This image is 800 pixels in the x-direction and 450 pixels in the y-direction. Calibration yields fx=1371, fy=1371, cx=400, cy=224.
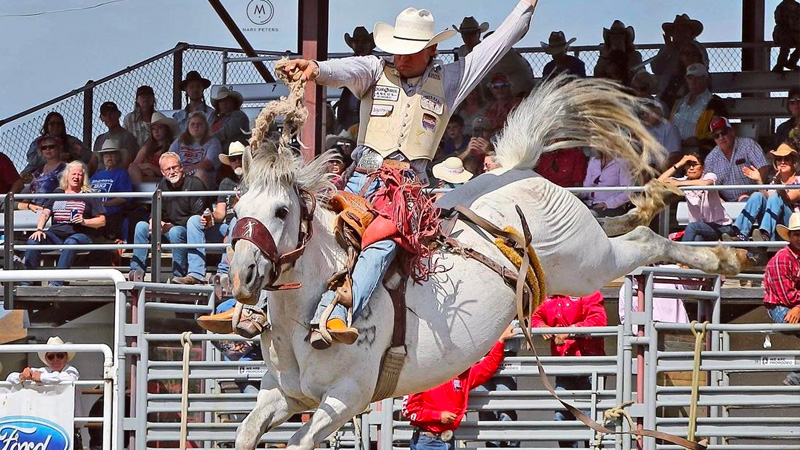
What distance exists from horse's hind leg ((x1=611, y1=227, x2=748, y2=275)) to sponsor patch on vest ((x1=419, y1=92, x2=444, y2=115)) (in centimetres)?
121

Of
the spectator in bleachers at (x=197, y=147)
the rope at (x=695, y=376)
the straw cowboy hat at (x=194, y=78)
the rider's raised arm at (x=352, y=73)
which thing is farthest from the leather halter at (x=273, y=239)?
the straw cowboy hat at (x=194, y=78)

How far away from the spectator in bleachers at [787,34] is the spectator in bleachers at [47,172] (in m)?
6.69

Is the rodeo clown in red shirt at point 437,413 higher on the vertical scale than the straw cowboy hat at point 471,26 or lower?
lower

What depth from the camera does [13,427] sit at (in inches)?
285

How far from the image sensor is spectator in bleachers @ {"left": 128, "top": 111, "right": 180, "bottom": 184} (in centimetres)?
1215

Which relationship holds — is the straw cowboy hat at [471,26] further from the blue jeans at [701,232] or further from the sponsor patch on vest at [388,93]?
the sponsor patch on vest at [388,93]

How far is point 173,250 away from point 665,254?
4.45 metres

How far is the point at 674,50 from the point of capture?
12156 mm

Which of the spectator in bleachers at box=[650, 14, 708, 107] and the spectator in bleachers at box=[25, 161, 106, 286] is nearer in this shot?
the spectator in bleachers at box=[25, 161, 106, 286]

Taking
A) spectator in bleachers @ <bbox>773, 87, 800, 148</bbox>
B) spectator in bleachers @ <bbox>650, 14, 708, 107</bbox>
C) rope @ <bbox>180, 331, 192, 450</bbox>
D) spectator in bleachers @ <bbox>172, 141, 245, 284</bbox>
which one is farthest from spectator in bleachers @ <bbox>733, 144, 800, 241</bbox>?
rope @ <bbox>180, 331, 192, 450</bbox>

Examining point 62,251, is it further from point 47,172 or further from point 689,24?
point 689,24

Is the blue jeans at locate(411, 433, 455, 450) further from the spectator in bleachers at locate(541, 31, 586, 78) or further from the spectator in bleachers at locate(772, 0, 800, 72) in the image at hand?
the spectator in bleachers at locate(772, 0, 800, 72)

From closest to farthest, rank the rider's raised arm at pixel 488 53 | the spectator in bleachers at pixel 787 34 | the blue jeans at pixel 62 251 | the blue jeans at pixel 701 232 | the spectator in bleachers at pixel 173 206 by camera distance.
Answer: the rider's raised arm at pixel 488 53, the blue jeans at pixel 701 232, the spectator in bleachers at pixel 173 206, the blue jeans at pixel 62 251, the spectator in bleachers at pixel 787 34

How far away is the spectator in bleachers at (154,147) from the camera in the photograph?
1215 centimetres
